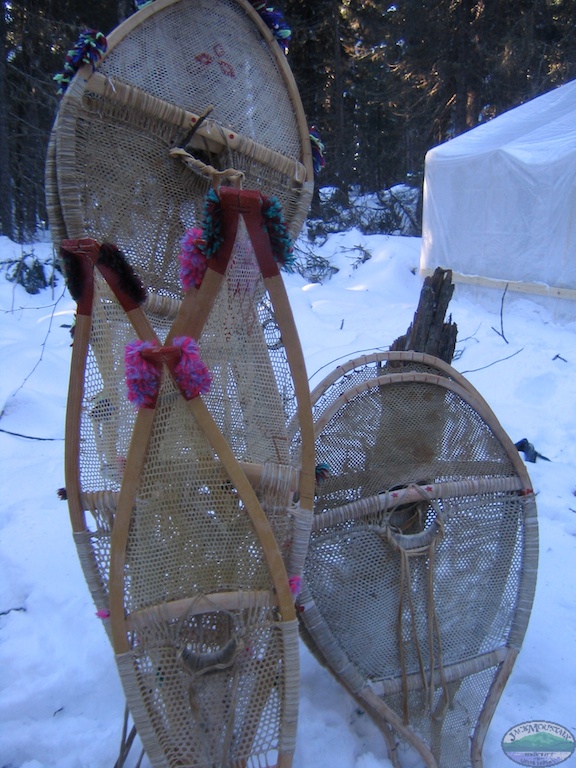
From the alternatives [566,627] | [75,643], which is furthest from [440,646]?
[75,643]

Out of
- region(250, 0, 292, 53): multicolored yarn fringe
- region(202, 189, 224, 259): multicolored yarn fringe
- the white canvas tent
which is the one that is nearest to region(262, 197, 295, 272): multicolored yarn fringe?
region(202, 189, 224, 259): multicolored yarn fringe

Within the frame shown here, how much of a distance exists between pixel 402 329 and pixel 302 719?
4592 millimetres

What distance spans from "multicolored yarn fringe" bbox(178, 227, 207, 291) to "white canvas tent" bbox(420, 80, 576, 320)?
586cm

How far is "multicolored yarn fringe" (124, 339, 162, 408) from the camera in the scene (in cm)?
118

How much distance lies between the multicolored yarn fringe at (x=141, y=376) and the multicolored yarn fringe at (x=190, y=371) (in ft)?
0.14

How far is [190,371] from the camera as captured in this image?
1198 millimetres

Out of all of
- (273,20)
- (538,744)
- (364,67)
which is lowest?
(538,744)

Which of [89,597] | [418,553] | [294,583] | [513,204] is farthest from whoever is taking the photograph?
[513,204]

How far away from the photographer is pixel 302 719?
171 centimetres

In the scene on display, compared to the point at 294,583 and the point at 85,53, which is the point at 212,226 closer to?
the point at 85,53

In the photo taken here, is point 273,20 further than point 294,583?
Yes

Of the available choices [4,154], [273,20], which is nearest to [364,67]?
[4,154]

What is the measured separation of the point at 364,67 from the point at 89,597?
15248mm

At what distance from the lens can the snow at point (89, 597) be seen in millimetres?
1650
